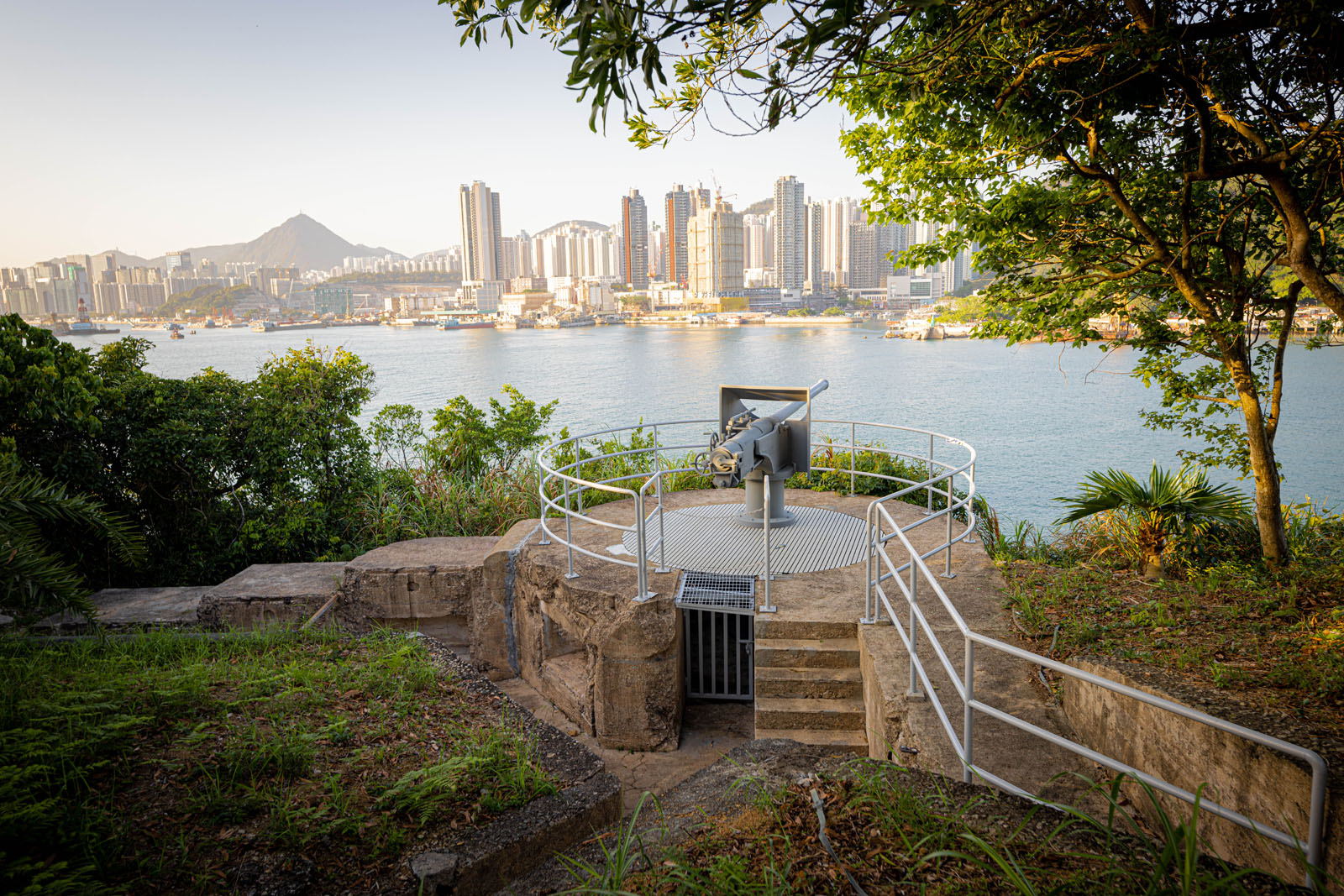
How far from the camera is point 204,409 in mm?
9461

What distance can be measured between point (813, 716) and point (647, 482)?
2.08 meters

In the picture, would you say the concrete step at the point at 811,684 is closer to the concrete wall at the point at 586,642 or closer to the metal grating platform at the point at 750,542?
the concrete wall at the point at 586,642

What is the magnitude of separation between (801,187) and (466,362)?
194 ft

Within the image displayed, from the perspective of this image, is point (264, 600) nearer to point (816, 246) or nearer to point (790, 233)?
point (790, 233)

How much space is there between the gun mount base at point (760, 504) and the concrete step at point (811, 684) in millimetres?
2770

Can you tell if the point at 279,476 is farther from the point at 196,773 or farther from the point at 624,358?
the point at 624,358

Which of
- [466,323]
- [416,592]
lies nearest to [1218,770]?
→ [416,592]

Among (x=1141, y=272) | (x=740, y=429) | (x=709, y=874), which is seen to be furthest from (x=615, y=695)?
(x=1141, y=272)

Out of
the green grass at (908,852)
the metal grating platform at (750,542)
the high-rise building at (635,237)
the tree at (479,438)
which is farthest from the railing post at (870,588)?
the high-rise building at (635,237)

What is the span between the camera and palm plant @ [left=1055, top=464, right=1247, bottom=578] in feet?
25.7

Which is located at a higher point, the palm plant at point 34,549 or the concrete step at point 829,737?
the palm plant at point 34,549

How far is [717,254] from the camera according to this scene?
231 ft

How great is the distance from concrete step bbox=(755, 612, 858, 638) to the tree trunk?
3.81 meters

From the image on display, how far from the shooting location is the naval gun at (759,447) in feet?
23.5
